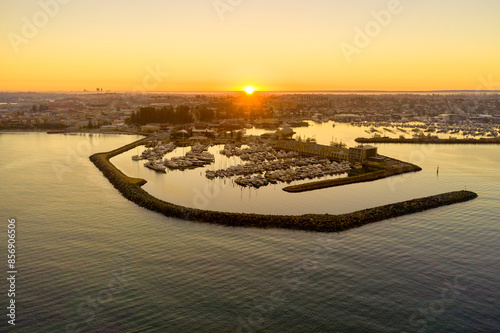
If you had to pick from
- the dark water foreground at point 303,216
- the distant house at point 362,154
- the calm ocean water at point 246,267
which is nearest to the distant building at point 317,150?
the distant house at point 362,154

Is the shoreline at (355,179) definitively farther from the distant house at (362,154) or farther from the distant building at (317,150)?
the distant building at (317,150)

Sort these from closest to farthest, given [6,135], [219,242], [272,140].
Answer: [219,242], [272,140], [6,135]

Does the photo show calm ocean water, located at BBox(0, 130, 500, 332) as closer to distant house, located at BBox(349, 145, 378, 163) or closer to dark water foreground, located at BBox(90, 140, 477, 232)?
dark water foreground, located at BBox(90, 140, 477, 232)

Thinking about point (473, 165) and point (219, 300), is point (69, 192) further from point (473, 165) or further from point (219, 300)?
point (473, 165)

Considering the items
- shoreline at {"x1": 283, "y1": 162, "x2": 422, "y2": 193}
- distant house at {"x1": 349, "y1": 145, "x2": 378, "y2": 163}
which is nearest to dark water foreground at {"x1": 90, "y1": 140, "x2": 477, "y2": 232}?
shoreline at {"x1": 283, "y1": 162, "x2": 422, "y2": 193}

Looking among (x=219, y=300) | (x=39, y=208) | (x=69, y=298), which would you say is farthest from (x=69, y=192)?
(x=219, y=300)
